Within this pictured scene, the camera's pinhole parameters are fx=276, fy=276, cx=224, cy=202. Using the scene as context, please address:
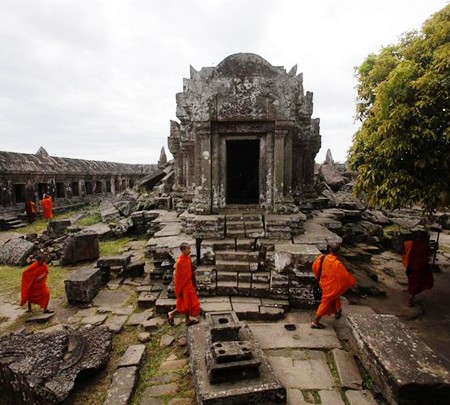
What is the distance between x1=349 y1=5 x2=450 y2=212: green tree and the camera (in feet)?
13.8

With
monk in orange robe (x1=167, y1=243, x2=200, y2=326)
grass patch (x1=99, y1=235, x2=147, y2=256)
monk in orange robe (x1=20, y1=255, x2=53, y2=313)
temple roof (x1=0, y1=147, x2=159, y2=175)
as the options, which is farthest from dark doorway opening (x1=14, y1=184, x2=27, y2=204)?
monk in orange robe (x1=167, y1=243, x2=200, y2=326)

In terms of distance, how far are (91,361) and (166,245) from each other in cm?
275

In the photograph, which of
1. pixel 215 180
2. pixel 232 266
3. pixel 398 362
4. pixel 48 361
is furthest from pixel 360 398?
pixel 215 180

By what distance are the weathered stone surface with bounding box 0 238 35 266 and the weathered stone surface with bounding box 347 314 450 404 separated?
29.6ft

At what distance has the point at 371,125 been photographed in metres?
5.18

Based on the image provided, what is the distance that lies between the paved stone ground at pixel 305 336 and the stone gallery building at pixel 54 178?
11.1m

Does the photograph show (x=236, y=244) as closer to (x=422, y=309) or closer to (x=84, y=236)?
(x=422, y=309)

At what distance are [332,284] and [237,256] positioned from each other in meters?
1.96

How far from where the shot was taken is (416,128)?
4.31 m

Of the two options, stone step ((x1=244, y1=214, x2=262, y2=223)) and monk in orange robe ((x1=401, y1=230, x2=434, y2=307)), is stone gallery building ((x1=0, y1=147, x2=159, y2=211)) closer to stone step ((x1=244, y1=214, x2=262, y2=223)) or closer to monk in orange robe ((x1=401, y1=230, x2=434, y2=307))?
stone step ((x1=244, y1=214, x2=262, y2=223))

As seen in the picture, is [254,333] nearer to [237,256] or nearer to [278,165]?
[237,256]

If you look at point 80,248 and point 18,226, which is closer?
point 80,248

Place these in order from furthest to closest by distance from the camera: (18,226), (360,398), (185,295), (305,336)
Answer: (18,226), (185,295), (305,336), (360,398)

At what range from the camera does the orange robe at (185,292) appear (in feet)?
15.1
